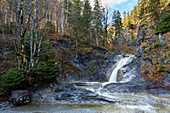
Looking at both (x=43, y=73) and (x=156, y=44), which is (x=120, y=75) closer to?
(x=156, y=44)

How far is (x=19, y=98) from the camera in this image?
20.3 feet

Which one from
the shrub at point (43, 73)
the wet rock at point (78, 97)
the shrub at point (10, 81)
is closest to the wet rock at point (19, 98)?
the shrub at point (10, 81)

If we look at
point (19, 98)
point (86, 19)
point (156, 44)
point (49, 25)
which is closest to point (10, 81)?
point (19, 98)

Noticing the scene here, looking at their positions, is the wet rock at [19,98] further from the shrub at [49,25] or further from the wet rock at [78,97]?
the shrub at [49,25]

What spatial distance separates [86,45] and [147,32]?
11851 mm

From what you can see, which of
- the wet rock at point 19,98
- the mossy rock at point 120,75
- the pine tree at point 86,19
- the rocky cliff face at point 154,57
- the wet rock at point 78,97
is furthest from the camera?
the pine tree at point 86,19

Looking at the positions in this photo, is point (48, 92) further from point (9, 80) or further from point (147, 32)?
point (147, 32)

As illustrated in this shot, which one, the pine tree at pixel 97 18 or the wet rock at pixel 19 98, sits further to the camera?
the pine tree at pixel 97 18

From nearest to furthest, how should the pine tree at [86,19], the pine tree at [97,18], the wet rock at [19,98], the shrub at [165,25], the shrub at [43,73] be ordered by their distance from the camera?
the wet rock at [19,98], the shrub at [43,73], the shrub at [165,25], the pine tree at [86,19], the pine tree at [97,18]

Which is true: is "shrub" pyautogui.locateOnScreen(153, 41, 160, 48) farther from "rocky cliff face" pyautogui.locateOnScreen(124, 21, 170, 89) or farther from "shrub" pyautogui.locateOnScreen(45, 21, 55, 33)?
"shrub" pyautogui.locateOnScreen(45, 21, 55, 33)

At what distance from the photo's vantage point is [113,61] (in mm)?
20375

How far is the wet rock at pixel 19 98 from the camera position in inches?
240

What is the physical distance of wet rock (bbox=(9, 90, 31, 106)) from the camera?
6102 millimetres

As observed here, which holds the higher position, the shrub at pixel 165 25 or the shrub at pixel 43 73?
the shrub at pixel 165 25
